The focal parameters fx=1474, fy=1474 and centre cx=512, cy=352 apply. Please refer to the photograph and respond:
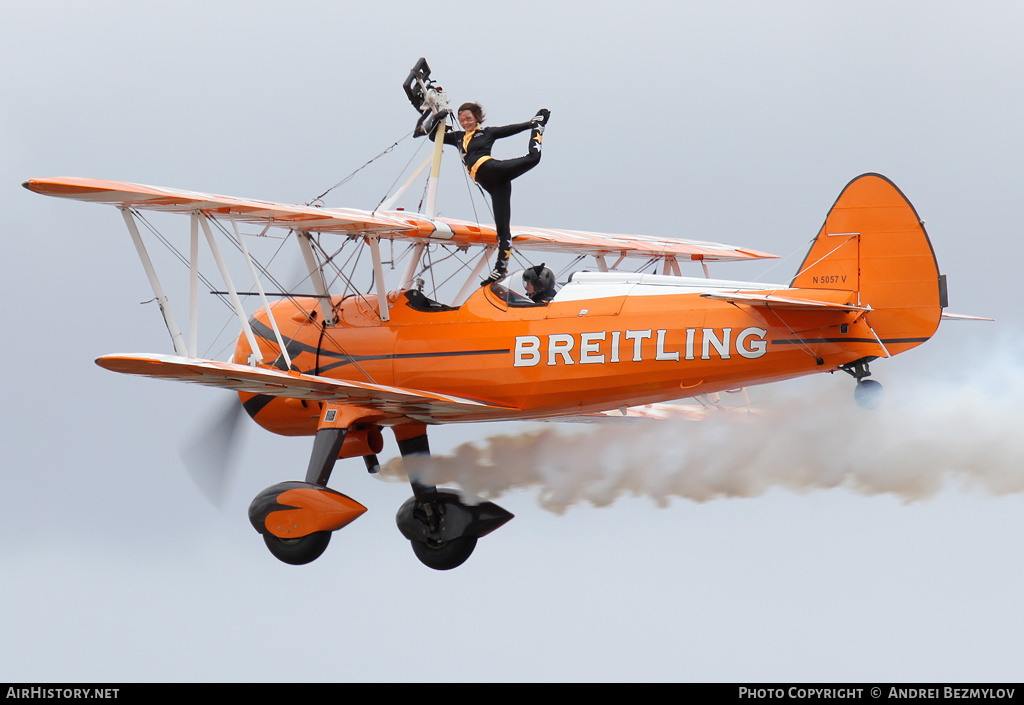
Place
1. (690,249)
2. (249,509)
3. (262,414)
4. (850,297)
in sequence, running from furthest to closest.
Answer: (690,249) → (262,414) → (249,509) → (850,297)

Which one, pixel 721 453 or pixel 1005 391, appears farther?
pixel 721 453

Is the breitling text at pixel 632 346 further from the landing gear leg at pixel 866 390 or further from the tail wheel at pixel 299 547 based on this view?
the tail wheel at pixel 299 547

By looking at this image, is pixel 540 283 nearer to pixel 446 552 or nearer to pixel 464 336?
pixel 464 336

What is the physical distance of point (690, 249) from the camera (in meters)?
15.8

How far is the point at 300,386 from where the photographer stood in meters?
12.0

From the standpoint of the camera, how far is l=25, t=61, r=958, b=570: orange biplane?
11219 millimetres

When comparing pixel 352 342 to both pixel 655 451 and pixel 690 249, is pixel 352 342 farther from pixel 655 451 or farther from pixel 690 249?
pixel 690 249

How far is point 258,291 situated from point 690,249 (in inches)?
203

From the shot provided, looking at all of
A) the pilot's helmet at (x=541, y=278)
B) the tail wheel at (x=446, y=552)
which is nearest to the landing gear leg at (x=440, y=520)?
the tail wheel at (x=446, y=552)

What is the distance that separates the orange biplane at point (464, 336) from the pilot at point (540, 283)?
0.36ft

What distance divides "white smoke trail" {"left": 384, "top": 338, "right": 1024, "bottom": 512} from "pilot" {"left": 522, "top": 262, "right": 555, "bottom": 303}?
183 cm

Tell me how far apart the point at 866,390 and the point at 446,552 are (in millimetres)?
5002

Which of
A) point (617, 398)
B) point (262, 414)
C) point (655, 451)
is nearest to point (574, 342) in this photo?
point (617, 398)

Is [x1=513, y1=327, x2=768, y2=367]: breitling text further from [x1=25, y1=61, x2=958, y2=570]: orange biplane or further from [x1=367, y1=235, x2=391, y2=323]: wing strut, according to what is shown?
[x1=367, y1=235, x2=391, y2=323]: wing strut
